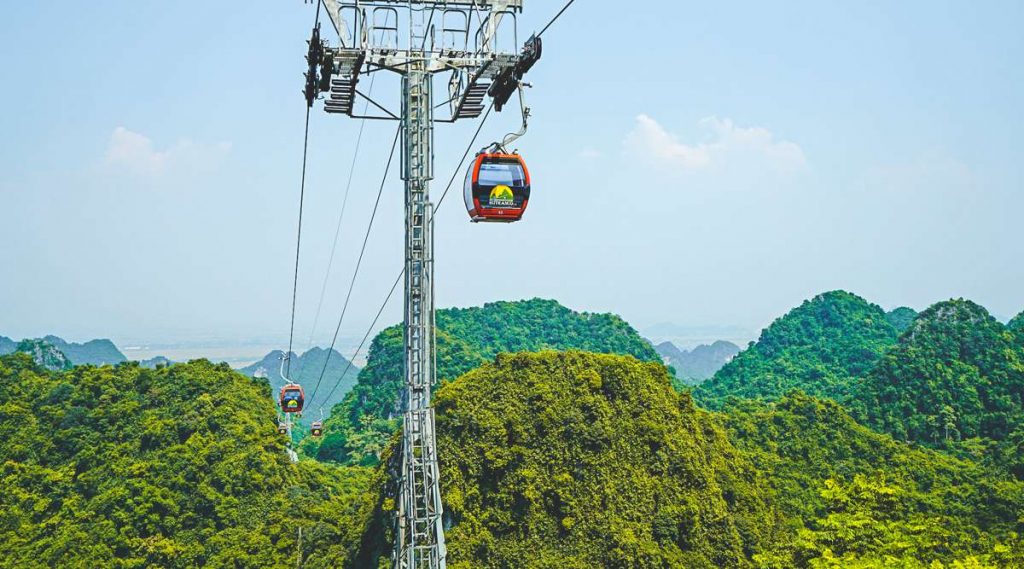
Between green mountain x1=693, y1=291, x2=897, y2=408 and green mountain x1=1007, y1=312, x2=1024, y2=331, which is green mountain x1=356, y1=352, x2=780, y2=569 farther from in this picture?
green mountain x1=693, y1=291, x2=897, y2=408

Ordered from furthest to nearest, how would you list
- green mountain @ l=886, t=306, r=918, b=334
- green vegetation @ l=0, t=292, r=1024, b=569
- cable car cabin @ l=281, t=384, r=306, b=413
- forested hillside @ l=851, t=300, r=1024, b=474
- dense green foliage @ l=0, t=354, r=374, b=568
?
green mountain @ l=886, t=306, r=918, b=334 → forested hillside @ l=851, t=300, r=1024, b=474 → cable car cabin @ l=281, t=384, r=306, b=413 → dense green foliage @ l=0, t=354, r=374, b=568 → green vegetation @ l=0, t=292, r=1024, b=569

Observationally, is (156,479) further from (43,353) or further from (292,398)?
(43,353)

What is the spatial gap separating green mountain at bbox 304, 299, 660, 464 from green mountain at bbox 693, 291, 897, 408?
889 centimetres

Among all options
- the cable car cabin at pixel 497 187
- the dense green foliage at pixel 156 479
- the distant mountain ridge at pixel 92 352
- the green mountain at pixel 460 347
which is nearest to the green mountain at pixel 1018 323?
the green mountain at pixel 460 347

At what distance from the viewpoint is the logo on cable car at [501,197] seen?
12516mm

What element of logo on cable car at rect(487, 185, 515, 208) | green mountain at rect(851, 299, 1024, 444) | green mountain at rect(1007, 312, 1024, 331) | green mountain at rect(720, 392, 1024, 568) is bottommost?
green mountain at rect(720, 392, 1024, 568)

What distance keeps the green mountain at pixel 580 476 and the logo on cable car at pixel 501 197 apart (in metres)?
14.7

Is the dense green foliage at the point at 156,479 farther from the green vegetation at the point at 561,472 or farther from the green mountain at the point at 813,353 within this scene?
the green mountain at the point at 813,353

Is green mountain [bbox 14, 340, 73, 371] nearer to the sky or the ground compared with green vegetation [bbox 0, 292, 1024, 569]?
nearer to the sky

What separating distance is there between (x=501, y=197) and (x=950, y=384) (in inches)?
2026

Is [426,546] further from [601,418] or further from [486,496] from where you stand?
[601,418]

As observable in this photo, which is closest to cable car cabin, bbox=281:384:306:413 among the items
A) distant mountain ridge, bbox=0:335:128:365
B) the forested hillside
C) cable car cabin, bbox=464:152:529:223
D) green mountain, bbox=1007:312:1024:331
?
cable car cabin, bbox=464:152:529:223

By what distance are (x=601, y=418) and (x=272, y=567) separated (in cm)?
1121

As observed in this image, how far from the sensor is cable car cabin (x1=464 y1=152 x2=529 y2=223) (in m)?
12.5
